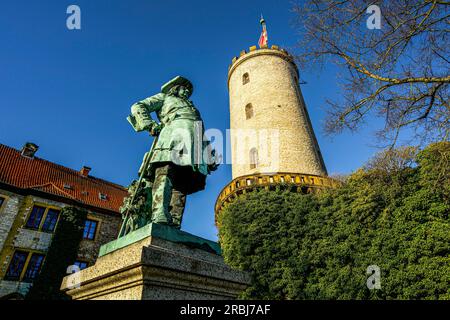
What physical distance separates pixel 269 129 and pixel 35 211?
14.4 meters

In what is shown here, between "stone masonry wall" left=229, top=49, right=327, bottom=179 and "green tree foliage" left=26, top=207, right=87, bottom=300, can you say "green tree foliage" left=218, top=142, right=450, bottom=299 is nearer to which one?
"stone masonry wall" left=229, top=49, right=327, bottom=179

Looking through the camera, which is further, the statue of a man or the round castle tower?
the round castle tower

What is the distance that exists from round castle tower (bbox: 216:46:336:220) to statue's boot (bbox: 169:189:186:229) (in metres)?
11.9

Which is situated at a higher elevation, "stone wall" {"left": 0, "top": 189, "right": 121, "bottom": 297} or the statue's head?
"stone wall" {"left": 0, "top": 189, "right": 121, "bottom": 297}

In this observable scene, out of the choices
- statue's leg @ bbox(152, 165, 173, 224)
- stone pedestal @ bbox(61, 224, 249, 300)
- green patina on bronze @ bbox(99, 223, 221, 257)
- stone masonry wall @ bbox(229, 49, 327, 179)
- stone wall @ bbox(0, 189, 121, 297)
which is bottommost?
stone pedestal @ bbox(61, 224, 249, 300)

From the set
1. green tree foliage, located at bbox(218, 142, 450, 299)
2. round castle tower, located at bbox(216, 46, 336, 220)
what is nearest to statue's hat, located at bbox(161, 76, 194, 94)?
green tree foliage, located at bbox(218, 142, 450, 299)

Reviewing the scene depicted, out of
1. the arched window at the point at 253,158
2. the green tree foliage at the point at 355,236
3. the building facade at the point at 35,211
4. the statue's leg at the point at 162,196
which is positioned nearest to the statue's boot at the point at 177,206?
the statue's leg at the point at 162,196

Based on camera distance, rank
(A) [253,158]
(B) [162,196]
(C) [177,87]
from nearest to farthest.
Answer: (B) [162,196] → (C) [177,87] → (A) [253,158]

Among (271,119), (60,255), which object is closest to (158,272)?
(60,255)

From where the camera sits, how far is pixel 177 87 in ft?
13.7

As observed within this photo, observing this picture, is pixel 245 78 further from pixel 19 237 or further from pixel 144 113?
pixel 144 113

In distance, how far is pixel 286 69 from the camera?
72.3ft

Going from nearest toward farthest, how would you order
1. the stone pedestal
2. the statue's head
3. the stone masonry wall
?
the stone pedestal < the statue's head < the stone masonry wall

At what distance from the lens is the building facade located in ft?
47.7
